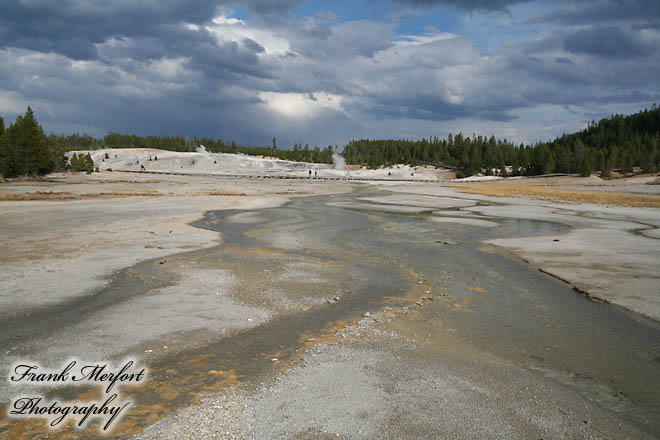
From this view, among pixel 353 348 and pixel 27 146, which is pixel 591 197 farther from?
pixel 27 146

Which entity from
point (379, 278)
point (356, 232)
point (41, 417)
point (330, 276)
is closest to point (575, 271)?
point (379, 278)

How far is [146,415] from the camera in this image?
5363 millimetres

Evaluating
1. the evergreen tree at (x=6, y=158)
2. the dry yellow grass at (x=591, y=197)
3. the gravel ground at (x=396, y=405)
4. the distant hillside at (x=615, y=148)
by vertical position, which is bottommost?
the gravel ground at (x=396, y=405)

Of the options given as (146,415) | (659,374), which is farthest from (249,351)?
(659,374)

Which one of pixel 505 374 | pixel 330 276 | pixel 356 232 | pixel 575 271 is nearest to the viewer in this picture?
pixel 505 374

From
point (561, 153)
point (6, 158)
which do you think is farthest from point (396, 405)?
point (561, 153)

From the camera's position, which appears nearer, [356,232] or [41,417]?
[41,417]

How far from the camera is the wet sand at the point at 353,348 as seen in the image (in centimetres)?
541

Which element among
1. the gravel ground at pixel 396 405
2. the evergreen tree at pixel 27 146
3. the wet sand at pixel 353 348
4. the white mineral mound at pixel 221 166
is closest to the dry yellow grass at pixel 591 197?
the wet sand at pixel 353 348

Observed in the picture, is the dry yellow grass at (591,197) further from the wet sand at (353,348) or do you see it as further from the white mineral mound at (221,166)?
the white mineral mound at (221,166)

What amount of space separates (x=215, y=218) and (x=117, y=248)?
11.5 m

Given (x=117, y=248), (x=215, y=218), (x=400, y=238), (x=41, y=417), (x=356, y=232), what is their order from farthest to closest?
(x=215, y=218) → (x=356, y=232) → (x=400, y=238) → (x=117, y=248) → (x=41, y=417)

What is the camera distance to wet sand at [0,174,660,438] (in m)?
5.41

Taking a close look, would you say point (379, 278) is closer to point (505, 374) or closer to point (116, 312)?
point (505, 374)
